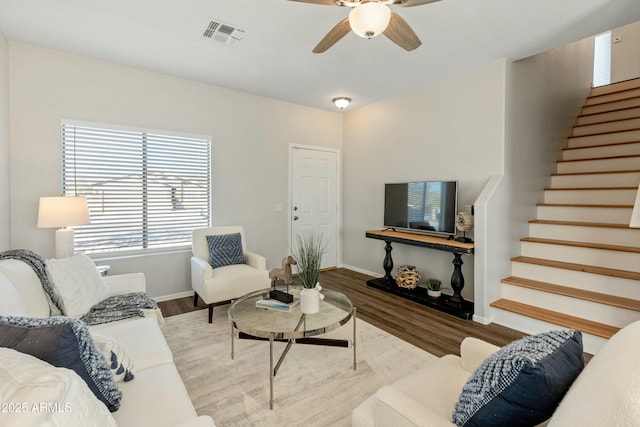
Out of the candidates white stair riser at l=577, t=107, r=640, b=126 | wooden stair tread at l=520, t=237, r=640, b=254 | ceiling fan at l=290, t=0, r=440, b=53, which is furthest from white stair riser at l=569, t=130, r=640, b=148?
ceiling fan at l=290, t=0, r=440, b=53

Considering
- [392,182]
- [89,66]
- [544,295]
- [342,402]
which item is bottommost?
[342,402]

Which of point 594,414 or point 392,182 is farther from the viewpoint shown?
point 392,182

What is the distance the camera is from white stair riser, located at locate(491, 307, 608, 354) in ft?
8.15

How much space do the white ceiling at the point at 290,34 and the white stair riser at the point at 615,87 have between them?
9.78 feet

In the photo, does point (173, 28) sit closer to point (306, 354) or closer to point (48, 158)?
point (48, 158)

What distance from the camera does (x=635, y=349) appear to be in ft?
2.63

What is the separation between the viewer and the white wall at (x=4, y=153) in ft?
8.90

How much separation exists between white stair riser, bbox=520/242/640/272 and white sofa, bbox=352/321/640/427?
245 cm

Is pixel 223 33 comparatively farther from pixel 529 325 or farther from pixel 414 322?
pixel 529 325

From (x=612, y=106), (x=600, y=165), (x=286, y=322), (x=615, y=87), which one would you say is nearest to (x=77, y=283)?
(x=286, y=322)

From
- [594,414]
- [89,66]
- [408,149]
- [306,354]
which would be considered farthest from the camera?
[408,149]

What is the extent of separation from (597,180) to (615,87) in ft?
8.23

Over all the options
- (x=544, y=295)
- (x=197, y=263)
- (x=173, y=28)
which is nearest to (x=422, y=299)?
(x=544, y=295)

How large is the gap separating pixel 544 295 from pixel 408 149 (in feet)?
7.72
